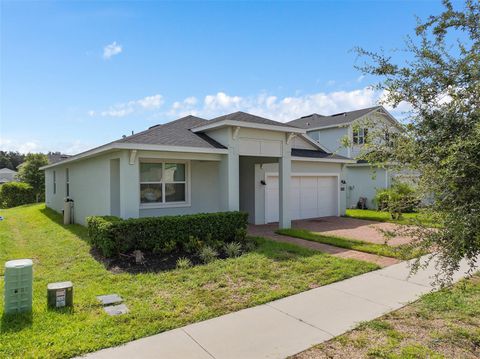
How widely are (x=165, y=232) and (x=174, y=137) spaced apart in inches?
142

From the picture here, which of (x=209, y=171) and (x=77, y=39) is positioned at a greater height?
(x=77, y=39)

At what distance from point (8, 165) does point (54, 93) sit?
81.7m

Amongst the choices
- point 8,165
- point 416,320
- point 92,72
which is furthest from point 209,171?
point 8,165

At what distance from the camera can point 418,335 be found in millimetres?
3947

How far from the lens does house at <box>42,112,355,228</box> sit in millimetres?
9289

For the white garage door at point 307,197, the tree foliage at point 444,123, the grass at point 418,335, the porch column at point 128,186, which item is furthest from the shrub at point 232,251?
the white garage door at point 307,197

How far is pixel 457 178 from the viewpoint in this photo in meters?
2.88

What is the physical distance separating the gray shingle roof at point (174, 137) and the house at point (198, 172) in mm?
32

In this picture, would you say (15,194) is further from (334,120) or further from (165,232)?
(334,120)

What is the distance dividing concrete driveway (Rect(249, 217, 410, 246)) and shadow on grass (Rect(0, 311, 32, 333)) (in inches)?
336

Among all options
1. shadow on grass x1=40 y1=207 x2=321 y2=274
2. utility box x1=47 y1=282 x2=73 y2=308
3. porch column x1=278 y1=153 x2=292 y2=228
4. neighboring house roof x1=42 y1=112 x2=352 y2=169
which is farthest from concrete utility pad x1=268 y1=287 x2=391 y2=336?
porch column x1=278 y1=153 x2=292 y2=228

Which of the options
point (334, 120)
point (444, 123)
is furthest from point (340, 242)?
point (334, 120)

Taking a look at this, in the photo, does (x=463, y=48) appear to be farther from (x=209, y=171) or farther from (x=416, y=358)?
(x=209, y=171)

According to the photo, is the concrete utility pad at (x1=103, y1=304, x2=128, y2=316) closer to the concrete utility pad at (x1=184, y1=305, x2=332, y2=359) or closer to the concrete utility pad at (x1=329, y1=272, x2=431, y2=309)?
the concrete utility pad at (x1=184, y1=305, x2=332, y2=359)
